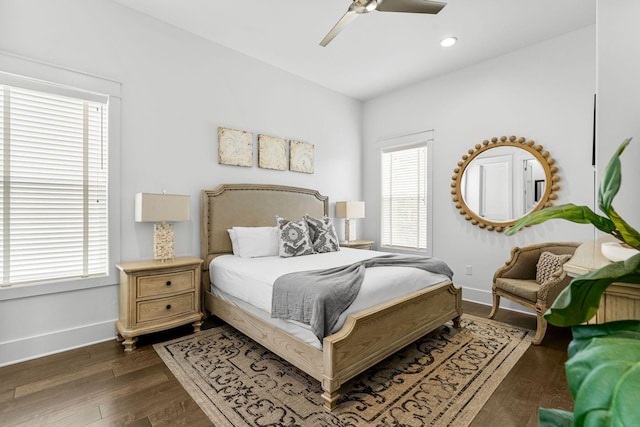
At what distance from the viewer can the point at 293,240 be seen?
340 centimetres

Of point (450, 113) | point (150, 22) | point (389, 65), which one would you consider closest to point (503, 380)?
point (450, 113)

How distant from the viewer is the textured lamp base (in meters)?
2.94

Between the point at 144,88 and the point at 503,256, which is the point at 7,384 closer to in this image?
the point at 144,88

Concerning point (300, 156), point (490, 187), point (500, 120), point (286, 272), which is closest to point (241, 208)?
point (300, 156)

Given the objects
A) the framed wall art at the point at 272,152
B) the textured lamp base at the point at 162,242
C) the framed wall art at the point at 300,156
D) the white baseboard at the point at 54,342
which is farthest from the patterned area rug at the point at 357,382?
the framed wall art at the point at 300,156

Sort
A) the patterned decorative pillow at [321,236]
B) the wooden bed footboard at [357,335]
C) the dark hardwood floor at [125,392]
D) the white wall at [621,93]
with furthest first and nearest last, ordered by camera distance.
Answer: the patterned decorative pillow at [321,236] < the wooden bed footboard at [357,335] < the dark hardwood floor at [125,392] < the white wall at [621,93]

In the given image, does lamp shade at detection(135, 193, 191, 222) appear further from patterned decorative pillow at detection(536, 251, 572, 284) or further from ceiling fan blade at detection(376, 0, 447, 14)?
Result: patterned decorative pillow at detection(536, 251, 572, 284)

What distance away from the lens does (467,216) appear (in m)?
4.09

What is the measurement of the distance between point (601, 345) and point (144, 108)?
3.61 m

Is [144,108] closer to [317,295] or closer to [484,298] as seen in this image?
[317,295]

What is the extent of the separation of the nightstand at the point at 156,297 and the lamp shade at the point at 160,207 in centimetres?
42

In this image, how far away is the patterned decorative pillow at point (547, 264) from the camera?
298 centimetres

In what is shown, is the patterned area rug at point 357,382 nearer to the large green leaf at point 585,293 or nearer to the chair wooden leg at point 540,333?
the chair wooden leg at point 540,333

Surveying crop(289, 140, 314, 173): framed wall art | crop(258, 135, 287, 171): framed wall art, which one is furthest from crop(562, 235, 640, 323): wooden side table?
crop(289, 140, 314, 173): framed wall art
